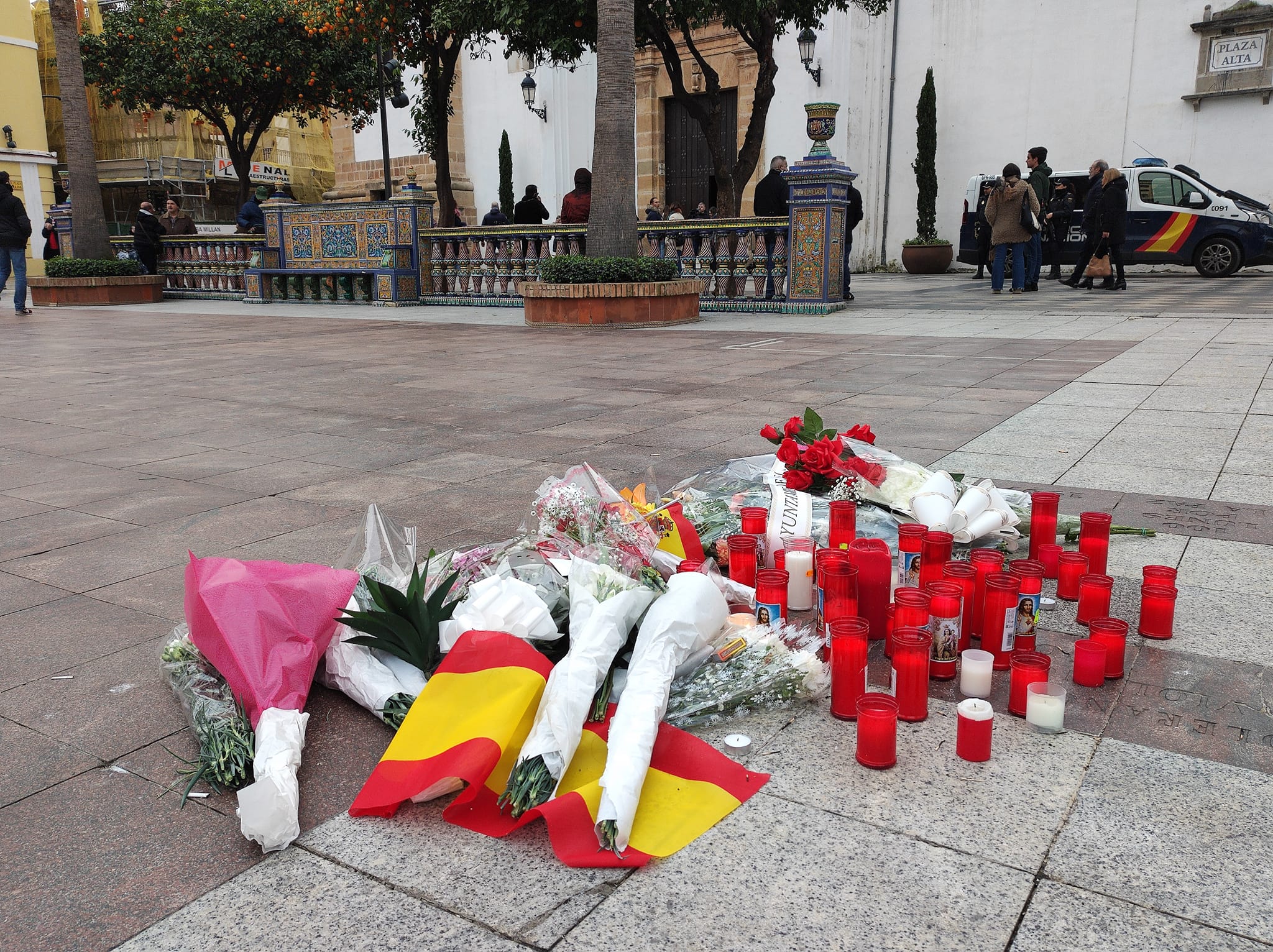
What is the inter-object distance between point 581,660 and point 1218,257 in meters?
18.9

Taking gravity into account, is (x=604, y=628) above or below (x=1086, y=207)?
below

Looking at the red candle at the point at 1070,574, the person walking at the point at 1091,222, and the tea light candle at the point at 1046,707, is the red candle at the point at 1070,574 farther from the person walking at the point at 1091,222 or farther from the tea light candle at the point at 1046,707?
the person walking at the point at 1091,222

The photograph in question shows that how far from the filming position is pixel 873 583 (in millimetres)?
2760

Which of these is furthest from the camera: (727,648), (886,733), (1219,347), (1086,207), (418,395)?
(1086,207)

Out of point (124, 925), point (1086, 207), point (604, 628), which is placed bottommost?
point (124, 925)

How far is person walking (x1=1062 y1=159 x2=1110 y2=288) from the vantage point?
48.4 feet

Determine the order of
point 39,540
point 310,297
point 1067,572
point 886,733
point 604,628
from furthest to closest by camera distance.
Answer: point 310,297 < point 39,540 < point 1067,572 < point 604,628 < point 886,733

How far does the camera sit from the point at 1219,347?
27.7 ft

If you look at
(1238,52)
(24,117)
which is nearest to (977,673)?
(1238,52)

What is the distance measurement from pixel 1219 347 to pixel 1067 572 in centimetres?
677

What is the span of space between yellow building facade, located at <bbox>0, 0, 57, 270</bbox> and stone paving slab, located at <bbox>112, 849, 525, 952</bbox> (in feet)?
104

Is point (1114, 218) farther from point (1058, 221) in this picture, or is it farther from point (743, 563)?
point (743, 563)

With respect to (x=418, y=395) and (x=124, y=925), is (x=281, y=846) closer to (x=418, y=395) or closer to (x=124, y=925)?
(x=124, y=925)

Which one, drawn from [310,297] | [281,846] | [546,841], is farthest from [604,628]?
[310,297]
